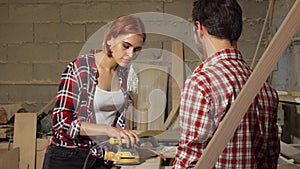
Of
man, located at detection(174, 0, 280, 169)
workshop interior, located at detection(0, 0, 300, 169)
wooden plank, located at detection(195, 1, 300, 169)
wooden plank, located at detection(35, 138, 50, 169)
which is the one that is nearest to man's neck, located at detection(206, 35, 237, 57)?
man, located at detection(174, 0, 280, 169)

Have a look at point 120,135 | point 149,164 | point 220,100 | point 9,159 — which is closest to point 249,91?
point 220,100

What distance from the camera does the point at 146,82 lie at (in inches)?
114

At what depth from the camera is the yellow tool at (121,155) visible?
4.92 feet

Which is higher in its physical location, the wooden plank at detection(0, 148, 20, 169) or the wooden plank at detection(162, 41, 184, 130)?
the wooden plank at detection(162, 41, 184, 130)

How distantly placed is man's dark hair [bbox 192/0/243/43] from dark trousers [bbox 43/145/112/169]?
27.0 inches

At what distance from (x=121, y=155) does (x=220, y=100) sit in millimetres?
611

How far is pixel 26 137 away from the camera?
8.96 feet

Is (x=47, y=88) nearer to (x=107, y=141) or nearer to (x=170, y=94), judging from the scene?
(x=170, y=94)

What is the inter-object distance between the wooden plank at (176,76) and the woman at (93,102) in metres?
1.39

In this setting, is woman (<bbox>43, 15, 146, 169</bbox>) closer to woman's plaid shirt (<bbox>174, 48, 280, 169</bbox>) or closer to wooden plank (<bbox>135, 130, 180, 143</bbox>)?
woman's plaid shirt (<bbox>174, 48, 280, 169</bbox>)

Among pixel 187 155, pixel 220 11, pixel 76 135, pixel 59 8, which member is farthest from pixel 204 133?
pixel 59 8

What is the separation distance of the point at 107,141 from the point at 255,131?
61 centimetres

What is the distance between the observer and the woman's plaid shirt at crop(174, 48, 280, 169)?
0.99 meters

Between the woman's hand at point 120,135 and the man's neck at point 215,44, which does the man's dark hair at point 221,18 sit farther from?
the woman's hand at point 120,135
